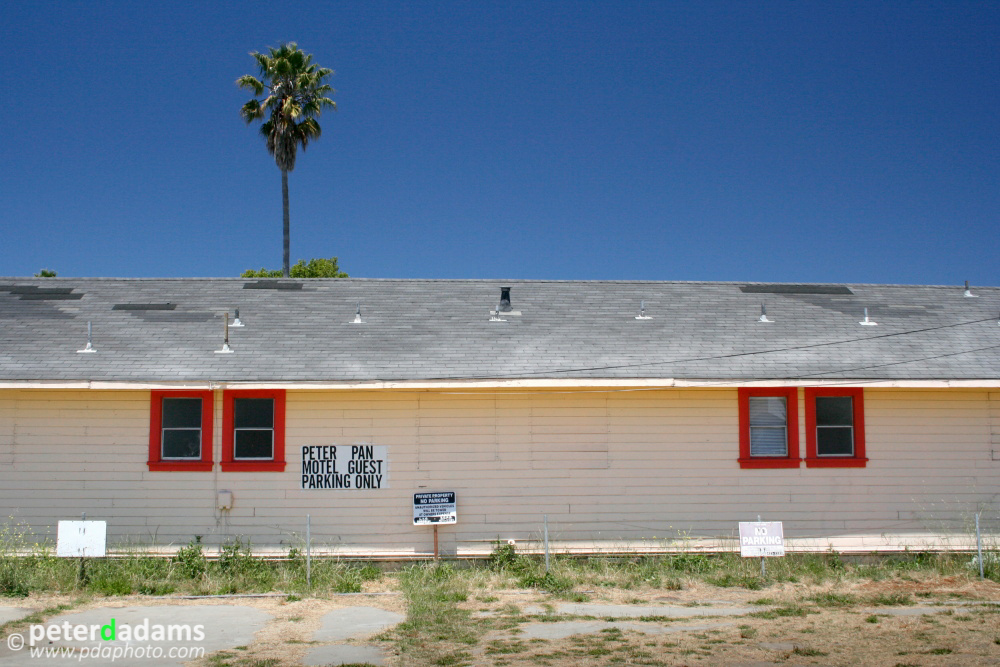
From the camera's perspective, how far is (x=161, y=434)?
13.4 m

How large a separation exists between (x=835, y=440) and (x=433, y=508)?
21.7 ft

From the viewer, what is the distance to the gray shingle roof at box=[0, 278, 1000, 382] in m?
13.5

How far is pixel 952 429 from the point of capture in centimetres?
1397

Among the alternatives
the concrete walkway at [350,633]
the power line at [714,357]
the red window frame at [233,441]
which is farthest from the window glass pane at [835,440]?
the red window frame at [233,441]

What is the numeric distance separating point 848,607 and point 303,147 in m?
28.7

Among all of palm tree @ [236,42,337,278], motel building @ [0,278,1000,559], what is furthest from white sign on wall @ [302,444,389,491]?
palm tree @ [236,42,337,278]

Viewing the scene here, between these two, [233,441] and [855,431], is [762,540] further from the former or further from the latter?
[233,441]

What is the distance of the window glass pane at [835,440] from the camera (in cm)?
1400

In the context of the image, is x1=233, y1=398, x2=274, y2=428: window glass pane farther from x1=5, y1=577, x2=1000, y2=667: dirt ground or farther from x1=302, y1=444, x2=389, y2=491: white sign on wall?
x1=5, y1=577, x2=1000, y2=667: dirt ground

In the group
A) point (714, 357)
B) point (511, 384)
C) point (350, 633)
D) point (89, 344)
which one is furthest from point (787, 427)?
point (89, 344)

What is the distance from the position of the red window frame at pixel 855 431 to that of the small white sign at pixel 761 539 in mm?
1830

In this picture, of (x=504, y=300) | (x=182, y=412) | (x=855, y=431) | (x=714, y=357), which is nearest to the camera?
(x=182, y=412)

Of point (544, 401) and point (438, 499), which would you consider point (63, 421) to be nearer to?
point (438, 499)

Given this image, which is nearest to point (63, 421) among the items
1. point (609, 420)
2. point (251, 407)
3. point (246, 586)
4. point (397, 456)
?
point (251, 407)
